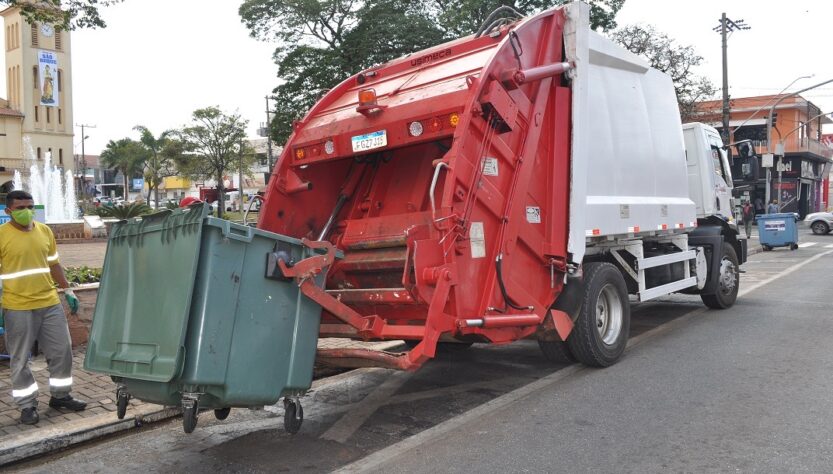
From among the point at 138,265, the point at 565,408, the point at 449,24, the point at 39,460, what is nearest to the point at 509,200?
the point at 565,408

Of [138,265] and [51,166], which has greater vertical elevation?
[51,166]

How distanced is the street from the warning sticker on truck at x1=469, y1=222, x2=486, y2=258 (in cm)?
115

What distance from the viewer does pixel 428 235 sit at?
4.49 meters

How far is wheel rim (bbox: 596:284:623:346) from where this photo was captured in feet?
19.7

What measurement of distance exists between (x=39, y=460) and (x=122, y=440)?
50 centimetres

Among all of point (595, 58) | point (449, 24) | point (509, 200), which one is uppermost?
point (449, 24)

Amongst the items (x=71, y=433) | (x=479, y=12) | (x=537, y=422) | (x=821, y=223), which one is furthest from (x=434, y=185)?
(x=821, y=223)

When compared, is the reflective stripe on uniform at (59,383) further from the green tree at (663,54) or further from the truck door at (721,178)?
the green tree at (663,54)

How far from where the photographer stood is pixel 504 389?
5.48 metres

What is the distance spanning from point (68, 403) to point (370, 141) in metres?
2.96

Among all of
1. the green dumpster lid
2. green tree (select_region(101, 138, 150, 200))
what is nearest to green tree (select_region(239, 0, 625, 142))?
the green dumpster lid

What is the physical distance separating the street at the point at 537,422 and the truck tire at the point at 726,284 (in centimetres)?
192

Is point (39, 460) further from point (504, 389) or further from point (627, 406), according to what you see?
point (627, 406)

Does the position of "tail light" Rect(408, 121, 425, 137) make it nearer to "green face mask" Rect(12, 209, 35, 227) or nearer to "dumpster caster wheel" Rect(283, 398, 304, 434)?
"dumpster caster wheel" Rect(283, 398, 304, 434)
